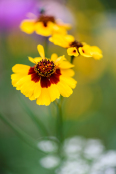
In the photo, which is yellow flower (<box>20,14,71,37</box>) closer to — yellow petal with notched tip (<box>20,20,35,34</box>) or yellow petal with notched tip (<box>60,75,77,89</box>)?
yellow petal with notched tip (<box>20,20,35,34</box>)

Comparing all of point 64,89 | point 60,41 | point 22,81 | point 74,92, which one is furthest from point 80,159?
point 74,92

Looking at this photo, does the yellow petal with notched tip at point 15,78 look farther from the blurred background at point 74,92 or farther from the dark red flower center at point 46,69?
the blurred background at point 74,92

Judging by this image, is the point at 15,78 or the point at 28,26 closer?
the point at 15,78

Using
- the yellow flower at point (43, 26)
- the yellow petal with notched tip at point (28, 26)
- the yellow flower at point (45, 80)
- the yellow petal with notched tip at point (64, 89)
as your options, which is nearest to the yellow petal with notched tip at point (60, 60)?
the yellow flower at point (45, 80)

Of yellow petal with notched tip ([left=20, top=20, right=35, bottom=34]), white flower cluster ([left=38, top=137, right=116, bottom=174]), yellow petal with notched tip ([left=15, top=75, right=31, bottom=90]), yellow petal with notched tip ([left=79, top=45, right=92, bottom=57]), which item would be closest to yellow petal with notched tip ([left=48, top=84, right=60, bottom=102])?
yellow petal with notched tip ([left=15, top=75, right=31, bottom=90])

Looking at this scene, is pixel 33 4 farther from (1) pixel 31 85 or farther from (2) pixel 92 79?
(1) pixel 31 85

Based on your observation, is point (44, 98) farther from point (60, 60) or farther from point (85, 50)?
point (85, 50)
